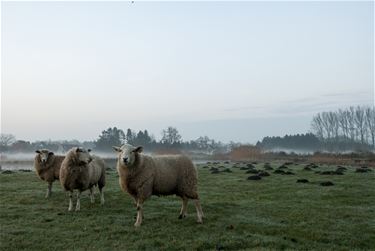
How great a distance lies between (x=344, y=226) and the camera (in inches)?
505

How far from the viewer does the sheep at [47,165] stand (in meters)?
19.8

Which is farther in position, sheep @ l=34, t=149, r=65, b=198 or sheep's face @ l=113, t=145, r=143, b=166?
sheep @ l=34, t=149, r=65, b=198

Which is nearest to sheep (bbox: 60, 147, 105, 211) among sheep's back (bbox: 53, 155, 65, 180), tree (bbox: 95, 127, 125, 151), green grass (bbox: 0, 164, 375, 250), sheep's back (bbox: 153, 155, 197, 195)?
green grass (bbox: 0, 164, 375, 250)

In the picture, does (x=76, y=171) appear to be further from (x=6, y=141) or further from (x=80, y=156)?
(x=6, y=141)

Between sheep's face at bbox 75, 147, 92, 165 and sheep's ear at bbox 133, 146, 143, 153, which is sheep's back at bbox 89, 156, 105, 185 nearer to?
sheep's face at bbox 75, 147, 92, 165

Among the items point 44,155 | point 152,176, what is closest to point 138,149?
point 152,176

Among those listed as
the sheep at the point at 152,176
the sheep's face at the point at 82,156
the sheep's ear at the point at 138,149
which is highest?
the sheep's ear at the point at 138,149

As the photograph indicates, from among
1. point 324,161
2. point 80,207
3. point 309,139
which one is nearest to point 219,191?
point 80,207

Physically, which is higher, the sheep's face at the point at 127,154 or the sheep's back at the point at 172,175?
the sheep's face at the point at 127,154

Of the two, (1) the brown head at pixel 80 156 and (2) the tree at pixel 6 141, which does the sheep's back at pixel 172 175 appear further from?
(2) the tree at pixel 6 141

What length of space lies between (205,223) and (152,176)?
232cm

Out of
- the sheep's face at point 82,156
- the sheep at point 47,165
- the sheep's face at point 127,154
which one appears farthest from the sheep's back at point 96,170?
the sheep's face at point 127,154

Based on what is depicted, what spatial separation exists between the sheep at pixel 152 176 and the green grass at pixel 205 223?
34.7 inches

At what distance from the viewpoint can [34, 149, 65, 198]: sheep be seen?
1975cm
